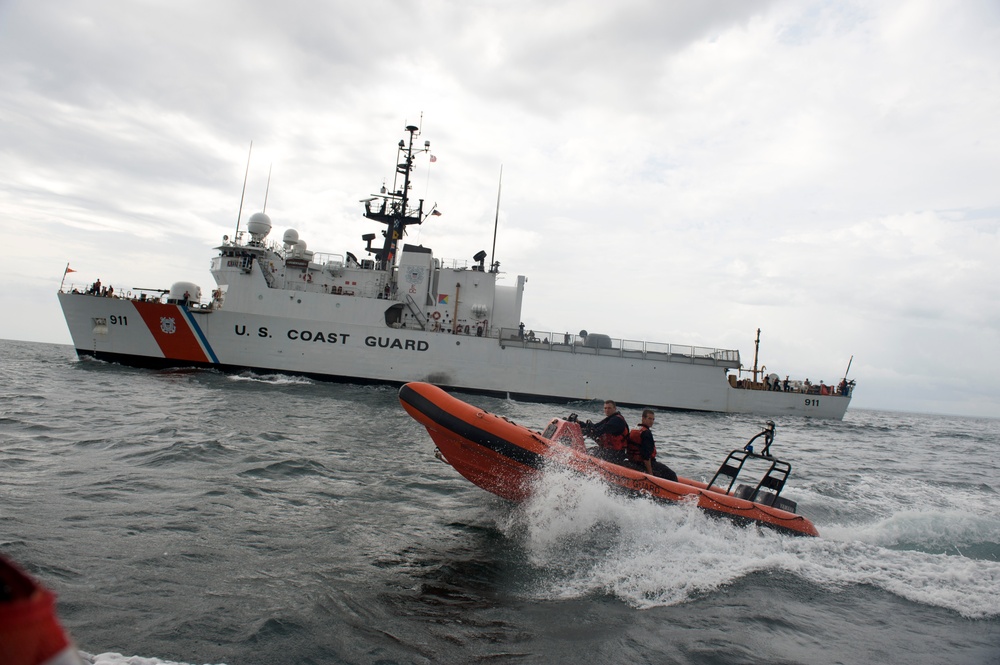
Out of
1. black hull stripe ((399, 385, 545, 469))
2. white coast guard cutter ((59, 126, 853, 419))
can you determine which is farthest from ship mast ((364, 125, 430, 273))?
black hull stripe ((399, 385, 545, 469))

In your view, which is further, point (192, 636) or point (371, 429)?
point (371, 429)

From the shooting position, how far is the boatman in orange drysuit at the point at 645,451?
679 cm

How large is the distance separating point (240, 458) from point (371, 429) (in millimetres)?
3940

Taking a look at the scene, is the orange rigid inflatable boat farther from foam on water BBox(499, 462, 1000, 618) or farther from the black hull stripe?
foam on water BBox(499, 462, 1000, 618)

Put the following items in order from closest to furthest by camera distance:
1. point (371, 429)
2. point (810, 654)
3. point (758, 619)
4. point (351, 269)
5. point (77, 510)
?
point (810, 654) < point (758, 619) < point (77, 510) < point (371, 429) < point (351, 269)

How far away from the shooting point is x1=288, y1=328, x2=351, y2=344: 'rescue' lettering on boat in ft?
70.0

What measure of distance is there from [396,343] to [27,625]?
68.5ft

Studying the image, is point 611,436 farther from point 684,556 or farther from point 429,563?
point 429,563

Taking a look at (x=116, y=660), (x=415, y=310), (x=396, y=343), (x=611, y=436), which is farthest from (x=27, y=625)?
(x=415, y=310)

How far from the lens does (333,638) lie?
142 inches

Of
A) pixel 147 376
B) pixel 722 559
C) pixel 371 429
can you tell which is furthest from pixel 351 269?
pixel 722 559

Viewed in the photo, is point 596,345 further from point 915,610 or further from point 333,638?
point 333,638

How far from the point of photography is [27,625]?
101 centimetres

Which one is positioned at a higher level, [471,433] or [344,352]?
[344,352]
